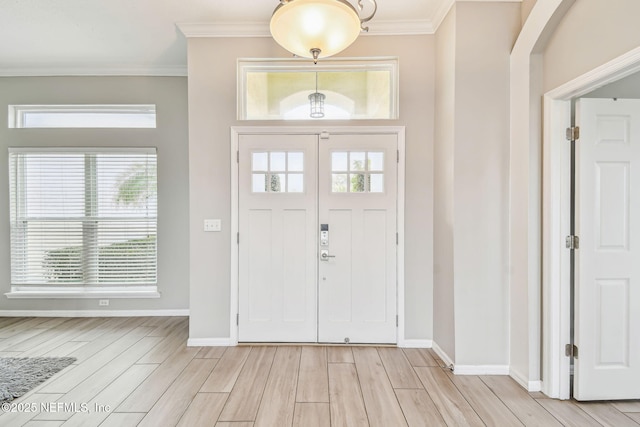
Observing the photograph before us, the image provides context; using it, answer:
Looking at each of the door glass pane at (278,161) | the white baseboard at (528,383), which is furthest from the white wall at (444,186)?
the door glass pane at (278,161)

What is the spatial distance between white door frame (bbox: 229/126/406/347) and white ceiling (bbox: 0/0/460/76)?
3.05ft

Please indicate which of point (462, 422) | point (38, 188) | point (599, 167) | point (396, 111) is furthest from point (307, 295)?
point (38, 188)

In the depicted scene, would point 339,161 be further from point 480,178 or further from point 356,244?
point 480,178

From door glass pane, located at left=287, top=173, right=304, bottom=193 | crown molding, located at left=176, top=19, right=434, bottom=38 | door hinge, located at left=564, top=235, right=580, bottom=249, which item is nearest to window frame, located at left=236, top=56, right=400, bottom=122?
crown molding, located at left=176, top=19, right=434, bottom=38

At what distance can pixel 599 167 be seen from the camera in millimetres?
2148

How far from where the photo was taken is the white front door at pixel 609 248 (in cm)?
214

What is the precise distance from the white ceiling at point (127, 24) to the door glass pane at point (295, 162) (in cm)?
122

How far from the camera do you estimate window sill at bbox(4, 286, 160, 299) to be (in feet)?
12.7

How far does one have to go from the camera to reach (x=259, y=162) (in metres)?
3.05

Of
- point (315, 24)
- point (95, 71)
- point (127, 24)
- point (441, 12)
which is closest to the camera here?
point (315, 24)

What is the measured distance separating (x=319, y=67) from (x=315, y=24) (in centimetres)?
170

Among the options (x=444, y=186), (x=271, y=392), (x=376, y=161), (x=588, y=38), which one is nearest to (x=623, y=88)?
(x=588, y=38)

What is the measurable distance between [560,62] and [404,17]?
4.40 ft

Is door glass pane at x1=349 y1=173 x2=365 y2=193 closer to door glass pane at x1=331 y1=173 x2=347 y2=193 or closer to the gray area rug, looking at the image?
door glass pane at x1=331 y1=173 x2=347 y2=193
